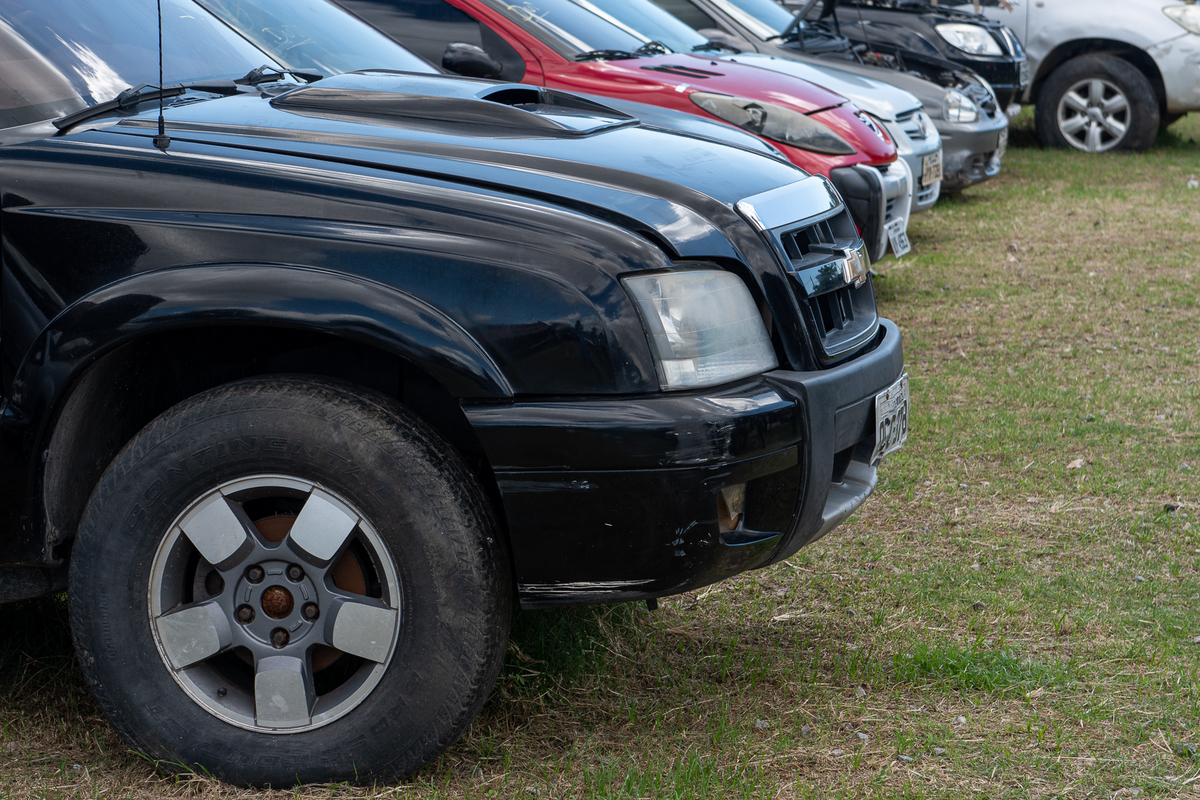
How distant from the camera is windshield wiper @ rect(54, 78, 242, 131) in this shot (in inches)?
101

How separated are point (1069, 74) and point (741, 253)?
9.97m

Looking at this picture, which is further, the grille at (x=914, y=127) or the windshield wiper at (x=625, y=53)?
the grille at (x=914, y=127)

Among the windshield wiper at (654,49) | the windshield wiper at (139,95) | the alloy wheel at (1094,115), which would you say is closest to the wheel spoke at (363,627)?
the windshield wiper at (139,95)

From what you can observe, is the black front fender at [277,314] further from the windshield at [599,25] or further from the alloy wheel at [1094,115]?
the alloy wheel at [1094,115]

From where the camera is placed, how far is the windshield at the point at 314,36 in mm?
3506

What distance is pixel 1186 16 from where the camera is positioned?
10570 millimetres

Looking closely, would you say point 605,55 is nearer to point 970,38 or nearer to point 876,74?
point 876,74

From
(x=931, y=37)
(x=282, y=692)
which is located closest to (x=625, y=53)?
(x=931, y=37)

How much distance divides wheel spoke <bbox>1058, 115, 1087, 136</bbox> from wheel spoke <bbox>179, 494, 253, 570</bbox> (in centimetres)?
1082

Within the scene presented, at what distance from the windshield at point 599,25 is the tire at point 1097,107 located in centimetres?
569

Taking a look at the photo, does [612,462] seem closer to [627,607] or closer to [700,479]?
[700,479]

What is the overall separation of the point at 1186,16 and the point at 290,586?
10885 mm

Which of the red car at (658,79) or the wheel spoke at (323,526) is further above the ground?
the red car at (658,79)

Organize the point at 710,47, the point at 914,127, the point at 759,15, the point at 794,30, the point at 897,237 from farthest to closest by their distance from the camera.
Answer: the point at 759,15
the point at 794,30
the point at 914,127
the point at 710,47
the point at 897,237
